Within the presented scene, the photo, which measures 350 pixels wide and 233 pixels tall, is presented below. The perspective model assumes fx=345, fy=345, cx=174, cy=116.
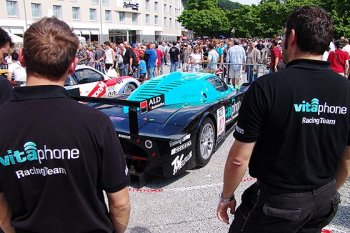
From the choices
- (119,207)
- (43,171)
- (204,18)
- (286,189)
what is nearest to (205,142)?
(286,189)

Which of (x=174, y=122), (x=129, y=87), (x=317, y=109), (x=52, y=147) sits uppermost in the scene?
(x=317, y=109)

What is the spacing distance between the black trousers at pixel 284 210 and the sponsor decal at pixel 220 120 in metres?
3.50

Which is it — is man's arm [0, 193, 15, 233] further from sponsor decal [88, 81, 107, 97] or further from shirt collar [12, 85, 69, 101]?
sponsor decal [88, 81, 107, 97]

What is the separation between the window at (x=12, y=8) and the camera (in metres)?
36.2

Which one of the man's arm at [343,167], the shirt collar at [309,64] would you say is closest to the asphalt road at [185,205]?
the man's arm at [343,167]

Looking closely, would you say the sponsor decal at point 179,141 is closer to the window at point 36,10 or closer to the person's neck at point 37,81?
the person's neck at point 37,81

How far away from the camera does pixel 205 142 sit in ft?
16.7

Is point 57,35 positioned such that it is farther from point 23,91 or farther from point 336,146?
point 336,146

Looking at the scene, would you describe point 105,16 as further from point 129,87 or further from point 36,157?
point 36,157

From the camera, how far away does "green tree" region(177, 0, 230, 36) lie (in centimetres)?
6875

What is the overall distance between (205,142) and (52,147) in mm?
3785

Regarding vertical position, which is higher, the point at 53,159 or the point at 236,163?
the point at 53,159

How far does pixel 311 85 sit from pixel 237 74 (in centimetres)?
1061

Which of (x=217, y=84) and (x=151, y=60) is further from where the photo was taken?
(x=151, y=60)
